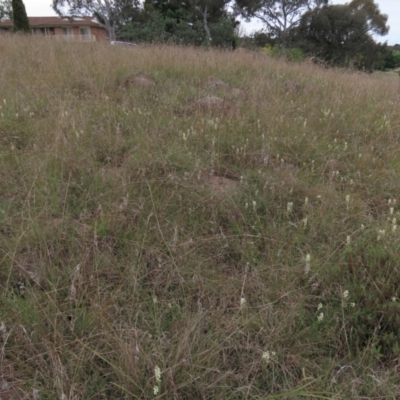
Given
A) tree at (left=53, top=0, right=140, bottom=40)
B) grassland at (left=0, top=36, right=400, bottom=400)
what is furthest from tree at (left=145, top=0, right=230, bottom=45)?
grassland at (left=0, top=36, right=400, bottom=400)

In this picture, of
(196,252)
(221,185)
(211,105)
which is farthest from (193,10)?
(196,252)

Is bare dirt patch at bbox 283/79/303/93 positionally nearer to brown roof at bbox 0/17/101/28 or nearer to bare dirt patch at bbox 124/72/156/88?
bare dirt patch at bbox 124/72/156/88

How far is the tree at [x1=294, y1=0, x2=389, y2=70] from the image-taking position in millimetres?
23047

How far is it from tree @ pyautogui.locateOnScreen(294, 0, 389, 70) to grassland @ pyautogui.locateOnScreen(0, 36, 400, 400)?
75.7ft

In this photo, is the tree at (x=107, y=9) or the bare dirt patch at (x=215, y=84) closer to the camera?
the bare dirt patch at (x=215, y=84)

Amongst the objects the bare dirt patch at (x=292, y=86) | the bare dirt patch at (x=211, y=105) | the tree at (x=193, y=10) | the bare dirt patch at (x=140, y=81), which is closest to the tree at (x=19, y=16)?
the bare dirt patch at (x=140, y=81)

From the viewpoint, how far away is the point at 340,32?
23469mm

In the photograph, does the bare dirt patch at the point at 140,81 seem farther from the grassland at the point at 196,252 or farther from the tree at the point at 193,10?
the tree at the point at 193,10

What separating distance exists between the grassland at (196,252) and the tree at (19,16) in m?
11.7

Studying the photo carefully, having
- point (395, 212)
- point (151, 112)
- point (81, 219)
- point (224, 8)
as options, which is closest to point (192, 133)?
point (151, 112)

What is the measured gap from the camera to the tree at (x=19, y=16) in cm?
1269

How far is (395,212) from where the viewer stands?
2311 mm

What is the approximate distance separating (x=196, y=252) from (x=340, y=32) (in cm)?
2657

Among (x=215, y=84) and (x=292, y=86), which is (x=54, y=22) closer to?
(x=215, y=84)
